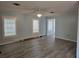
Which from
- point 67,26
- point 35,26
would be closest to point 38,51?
point 67,26

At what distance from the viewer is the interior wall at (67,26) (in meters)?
7.00

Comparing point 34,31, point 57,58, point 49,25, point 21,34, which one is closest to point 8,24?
point 21,34

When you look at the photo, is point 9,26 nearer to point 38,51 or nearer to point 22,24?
point 22,24

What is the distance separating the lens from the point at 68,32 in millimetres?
7625

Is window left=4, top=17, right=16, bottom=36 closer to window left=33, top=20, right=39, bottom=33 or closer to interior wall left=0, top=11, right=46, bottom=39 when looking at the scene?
interior wall left=0, top=11, right=46, bottom=39

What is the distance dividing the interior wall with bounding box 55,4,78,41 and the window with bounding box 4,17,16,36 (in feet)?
13.3

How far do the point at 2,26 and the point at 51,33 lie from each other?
635cm

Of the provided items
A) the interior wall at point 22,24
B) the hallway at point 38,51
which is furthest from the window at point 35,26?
the hallway at point 38,51

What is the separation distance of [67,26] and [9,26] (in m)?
4.60

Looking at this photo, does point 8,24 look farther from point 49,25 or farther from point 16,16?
point 49,25

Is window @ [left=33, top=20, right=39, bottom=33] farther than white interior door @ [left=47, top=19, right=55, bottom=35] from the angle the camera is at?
No

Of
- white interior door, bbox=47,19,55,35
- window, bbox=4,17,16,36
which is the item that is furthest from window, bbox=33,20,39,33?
window, bbox=4,17,16,36

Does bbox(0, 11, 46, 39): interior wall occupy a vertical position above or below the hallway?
above

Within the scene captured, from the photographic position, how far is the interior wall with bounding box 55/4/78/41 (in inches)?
275
